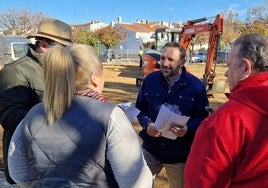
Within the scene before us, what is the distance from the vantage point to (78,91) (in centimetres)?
185

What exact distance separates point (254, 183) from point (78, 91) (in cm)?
90

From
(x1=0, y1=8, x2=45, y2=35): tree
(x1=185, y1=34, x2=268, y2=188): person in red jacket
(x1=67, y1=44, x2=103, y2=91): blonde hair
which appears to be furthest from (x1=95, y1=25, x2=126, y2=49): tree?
(x1=185, y1=34, x2=268, y2=188): person in red jacket

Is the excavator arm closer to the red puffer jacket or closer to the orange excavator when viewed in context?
the orange excavator

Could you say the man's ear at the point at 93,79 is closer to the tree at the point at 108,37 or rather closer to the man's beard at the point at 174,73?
the man's beard at the point at 174,73

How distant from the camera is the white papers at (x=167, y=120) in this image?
9.62ft

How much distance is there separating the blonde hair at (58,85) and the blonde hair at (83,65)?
5cm

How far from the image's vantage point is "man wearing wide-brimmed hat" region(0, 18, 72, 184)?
8.20 feet

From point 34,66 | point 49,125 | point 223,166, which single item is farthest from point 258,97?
point 34,66

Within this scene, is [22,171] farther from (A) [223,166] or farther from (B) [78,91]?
(A) [223,166]

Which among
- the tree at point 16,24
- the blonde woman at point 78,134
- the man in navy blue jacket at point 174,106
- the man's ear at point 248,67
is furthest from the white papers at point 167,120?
the tree at point 16,24

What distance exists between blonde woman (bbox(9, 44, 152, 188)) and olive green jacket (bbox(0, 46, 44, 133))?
659mm

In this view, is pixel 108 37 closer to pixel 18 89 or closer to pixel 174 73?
pixel 174 73

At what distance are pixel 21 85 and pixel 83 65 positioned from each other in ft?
2.87

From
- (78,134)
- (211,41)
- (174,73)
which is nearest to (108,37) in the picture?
(211,41)
